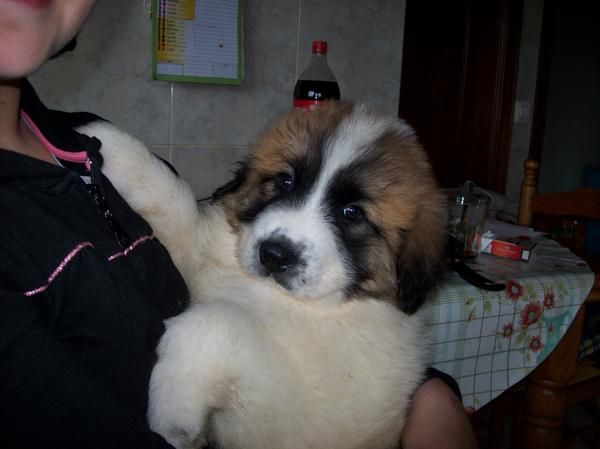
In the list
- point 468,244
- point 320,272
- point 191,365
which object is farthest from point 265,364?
point 468,244

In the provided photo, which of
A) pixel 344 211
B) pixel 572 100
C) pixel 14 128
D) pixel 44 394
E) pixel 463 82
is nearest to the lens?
pixel 44 394

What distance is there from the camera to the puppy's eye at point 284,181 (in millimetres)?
1351

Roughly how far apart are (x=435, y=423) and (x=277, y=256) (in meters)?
0.53

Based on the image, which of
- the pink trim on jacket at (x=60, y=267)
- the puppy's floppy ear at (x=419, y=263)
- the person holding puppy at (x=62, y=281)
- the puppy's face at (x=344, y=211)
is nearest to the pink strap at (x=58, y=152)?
the person holding puppy at (x=62, y=281)

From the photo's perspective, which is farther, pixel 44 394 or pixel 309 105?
pixel 309 105

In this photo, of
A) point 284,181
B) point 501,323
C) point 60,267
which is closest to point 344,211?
point 284,181

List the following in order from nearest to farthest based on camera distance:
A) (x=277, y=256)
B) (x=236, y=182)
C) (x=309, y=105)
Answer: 1. (x=277, y=256)
2. (x=236, y=182)
3. (x=309, y=105)

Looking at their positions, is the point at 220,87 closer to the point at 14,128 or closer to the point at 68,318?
the point at 14,128

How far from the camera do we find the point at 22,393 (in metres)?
0.70

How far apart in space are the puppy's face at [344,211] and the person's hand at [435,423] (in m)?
0.22

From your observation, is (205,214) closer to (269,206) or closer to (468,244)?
(269,206)

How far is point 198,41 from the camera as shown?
8.98 feet

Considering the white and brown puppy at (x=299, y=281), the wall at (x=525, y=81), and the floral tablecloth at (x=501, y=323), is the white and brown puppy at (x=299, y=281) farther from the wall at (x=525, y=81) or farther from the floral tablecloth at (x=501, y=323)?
the wall at (x=525, y=81)

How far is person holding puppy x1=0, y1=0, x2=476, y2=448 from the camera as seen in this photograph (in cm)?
72
